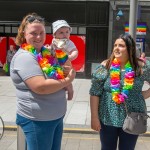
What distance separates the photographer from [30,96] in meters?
2.65

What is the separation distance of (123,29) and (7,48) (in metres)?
5.31

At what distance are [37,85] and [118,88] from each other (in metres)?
0.91

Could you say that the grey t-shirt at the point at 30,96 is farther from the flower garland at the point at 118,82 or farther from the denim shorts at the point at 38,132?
the flower garland at the point at 118,82

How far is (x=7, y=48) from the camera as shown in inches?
621

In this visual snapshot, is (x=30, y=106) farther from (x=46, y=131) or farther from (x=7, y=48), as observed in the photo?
(x=7, y=48)

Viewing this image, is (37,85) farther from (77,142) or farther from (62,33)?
(77,142)

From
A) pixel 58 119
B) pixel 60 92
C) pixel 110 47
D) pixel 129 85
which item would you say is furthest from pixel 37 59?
pixel 110 47

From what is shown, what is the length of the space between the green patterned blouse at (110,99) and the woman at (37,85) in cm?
47

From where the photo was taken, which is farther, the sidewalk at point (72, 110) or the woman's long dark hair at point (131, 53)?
the sidewalk at point (72, 110)

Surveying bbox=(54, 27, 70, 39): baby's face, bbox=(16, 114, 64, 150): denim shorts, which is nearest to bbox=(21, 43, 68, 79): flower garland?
bbox=(16, 114, 64, 150): denim shorts

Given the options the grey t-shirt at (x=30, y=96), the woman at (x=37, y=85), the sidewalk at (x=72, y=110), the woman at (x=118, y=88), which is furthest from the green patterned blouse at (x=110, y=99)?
the sidewalk at (x=72, y=110)

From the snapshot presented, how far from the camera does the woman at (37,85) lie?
2586mm

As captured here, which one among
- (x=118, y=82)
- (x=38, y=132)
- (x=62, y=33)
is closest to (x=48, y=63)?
(x=38, y=132)

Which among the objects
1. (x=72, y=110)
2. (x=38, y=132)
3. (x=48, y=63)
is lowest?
(x=72, y=110)
